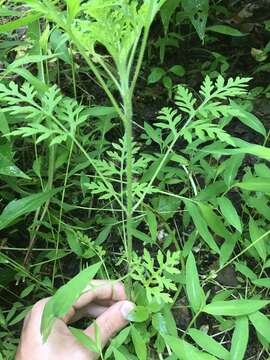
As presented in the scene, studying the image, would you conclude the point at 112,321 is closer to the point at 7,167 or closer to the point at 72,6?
the point at 7,167

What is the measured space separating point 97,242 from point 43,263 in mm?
145

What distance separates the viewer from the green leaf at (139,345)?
0.90 meters

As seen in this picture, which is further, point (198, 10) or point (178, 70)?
point (178, 70)

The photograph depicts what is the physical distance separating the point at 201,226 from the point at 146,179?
0.17 meters

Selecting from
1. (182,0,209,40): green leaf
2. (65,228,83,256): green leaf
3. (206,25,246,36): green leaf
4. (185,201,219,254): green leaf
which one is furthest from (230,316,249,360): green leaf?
(206,25,246,36): green leaf

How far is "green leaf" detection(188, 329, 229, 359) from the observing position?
898 mm

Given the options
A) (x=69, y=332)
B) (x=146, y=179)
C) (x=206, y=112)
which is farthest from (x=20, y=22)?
(x=69, y=332)

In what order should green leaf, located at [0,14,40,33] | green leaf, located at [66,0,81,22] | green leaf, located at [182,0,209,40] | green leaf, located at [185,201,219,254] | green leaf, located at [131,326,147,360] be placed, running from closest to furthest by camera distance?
green leaf, located at [66,0,81,22], green leaf, located at [0,14,40,33], green leaf, located at [131,326,147,360], green leaf, located at [185,201,219,254], green leaf, located at [182,0,209,40]

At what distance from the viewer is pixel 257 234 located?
42.6 inches

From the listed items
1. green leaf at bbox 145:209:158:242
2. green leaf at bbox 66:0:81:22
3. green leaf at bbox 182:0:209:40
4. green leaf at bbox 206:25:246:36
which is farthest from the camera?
green leaf at bbox 206:25:246:36

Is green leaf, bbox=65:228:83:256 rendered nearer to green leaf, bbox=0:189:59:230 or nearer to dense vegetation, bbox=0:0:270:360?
dense vegetation, bbox=0:0:270:360

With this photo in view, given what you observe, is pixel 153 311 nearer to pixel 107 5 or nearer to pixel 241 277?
pixel 241 277

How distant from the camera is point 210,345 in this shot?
0.91m

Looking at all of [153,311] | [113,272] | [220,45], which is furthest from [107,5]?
[220,45]
